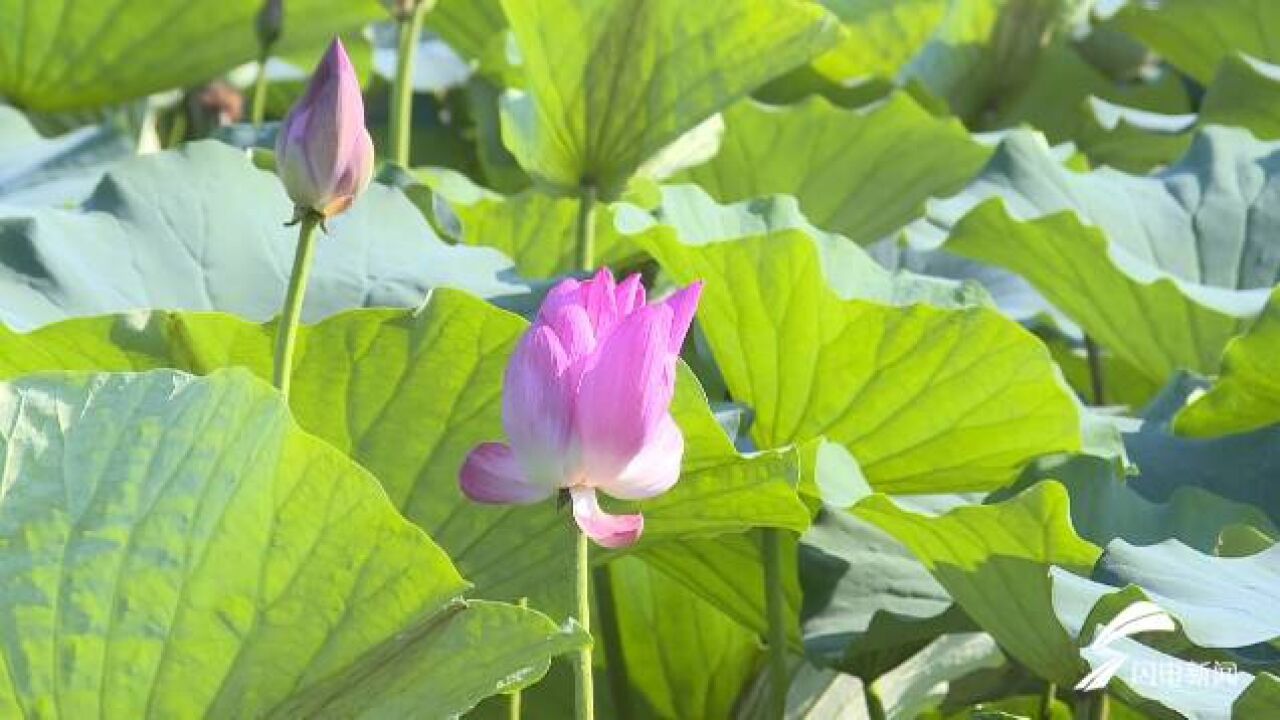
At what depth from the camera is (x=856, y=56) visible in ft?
9.03

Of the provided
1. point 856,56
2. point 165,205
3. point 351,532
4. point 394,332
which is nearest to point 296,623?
point 351,532

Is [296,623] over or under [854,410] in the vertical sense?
over

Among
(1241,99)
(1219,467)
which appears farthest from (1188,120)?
(1219,467)

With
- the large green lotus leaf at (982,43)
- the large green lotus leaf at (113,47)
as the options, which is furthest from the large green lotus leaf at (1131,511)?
the large green lotus leaf at (982,43)

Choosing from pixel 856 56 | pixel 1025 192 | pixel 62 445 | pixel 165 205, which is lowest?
pixel 856 56

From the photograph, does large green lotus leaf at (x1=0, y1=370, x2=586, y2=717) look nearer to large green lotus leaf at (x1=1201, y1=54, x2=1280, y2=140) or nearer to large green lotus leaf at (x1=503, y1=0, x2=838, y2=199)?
large green lotus leaf at (x1=503, y1=0, x2=838, y2=199)

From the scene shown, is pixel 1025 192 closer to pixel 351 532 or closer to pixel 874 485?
pixel 874 485

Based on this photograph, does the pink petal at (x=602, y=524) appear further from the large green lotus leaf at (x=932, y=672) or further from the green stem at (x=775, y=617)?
the large green lotus leaf at (x=932, y=672)

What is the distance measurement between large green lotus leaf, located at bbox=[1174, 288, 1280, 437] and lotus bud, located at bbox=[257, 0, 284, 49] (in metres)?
0.84

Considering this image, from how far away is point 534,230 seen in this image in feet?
6.42

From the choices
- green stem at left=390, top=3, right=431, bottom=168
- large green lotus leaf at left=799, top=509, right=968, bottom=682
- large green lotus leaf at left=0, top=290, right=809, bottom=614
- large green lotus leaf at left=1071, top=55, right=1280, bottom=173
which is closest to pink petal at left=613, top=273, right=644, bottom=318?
large green lotus leaf at left=0, top=290, right=809, bottom=614

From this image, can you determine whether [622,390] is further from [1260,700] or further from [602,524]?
[1260,700]

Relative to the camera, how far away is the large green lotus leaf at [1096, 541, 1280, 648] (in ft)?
3.75

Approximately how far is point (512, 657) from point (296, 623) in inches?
3.8
